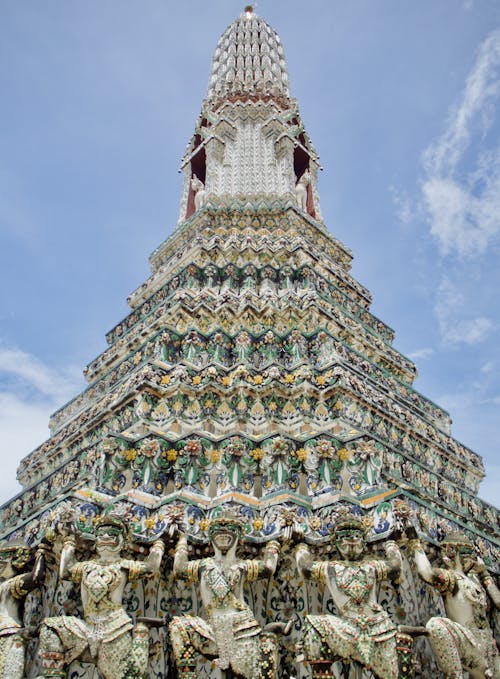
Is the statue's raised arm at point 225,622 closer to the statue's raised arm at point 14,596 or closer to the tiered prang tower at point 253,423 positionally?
the tiered prang tower at point 253,423

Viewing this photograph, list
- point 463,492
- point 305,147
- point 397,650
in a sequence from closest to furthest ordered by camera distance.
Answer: point 397,650 → point 463,492 → point 305,147

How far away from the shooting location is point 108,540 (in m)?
6.67

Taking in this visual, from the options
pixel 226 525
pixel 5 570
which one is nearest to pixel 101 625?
pixel 5 570

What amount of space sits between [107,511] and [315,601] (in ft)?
8.91

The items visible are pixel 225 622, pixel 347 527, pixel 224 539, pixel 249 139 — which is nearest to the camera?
pixel 225 622

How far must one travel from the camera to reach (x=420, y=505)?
8203mm

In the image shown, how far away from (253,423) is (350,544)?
132 inches

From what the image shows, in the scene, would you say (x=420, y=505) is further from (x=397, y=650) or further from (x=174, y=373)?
(x=174, y=373)

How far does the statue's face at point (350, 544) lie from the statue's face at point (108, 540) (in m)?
2.34

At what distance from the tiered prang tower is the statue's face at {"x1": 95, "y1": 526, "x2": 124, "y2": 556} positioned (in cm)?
54

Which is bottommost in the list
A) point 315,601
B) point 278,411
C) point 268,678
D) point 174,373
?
point 268,678

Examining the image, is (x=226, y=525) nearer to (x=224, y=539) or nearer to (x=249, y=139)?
(x=224, y=539)

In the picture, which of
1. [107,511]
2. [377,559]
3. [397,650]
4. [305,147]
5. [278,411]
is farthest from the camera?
[305,147]

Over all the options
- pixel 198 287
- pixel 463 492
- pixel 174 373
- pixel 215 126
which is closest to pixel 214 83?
pixel 215 126
